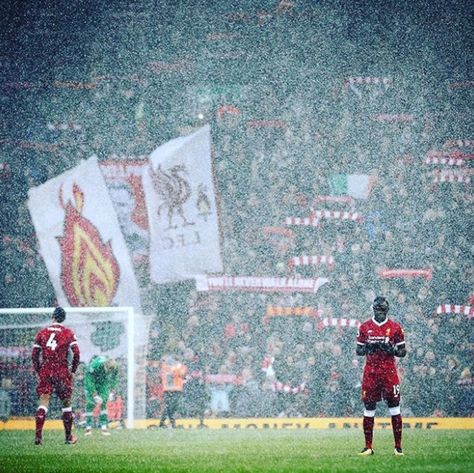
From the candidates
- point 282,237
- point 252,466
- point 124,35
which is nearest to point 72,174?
point 282,237

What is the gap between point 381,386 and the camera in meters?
13.2

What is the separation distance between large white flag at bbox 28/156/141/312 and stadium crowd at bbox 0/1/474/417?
173 centimetres

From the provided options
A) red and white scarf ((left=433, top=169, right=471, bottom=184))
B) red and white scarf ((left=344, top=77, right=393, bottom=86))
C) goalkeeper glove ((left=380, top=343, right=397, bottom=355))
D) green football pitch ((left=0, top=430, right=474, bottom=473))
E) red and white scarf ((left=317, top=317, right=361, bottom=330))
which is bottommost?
green football pitch ((left=0, top=430, right=474, bottom=473))

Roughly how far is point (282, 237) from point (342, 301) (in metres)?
2.95

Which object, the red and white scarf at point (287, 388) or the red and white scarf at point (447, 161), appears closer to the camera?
the red and white scarf at point (287, 388)

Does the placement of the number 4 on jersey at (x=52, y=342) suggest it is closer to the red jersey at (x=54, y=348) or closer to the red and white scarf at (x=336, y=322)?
the red jersey at (x=54, y=348)

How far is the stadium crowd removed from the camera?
80.3 feet

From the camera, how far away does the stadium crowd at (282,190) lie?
24.5m

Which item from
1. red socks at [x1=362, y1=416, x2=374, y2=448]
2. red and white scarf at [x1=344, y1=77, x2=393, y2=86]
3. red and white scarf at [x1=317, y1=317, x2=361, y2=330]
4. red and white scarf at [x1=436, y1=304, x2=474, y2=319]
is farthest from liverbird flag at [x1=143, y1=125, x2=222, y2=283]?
red socks at [x1=362, y1=416, x2=374, y2=448]

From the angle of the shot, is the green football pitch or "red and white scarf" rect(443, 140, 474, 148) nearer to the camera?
the green football pitch

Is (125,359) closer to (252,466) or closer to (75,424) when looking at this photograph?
(75,424)

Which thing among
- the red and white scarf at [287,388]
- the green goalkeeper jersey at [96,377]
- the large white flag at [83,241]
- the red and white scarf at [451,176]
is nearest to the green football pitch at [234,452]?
the green goalkeeper jersey at [96,377]

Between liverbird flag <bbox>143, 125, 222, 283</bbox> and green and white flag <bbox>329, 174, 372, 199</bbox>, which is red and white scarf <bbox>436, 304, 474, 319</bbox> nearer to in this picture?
green and white flag <bbox>329, 174, 372, 199</bbox>

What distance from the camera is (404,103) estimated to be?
3206 cm
